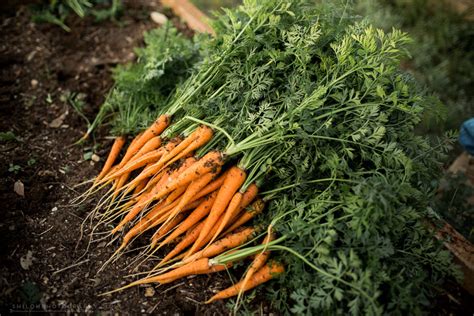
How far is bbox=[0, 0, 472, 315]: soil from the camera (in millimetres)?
2074

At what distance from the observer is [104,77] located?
3.33 metres

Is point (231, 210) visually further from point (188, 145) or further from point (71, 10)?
point (71, 10)

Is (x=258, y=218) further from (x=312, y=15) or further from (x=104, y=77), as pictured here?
(x=104, y=77)

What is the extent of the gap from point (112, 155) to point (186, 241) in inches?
31.8

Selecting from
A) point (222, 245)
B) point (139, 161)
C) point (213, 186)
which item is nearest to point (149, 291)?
point (222, 245)

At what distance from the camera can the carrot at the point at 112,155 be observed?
2572 mm

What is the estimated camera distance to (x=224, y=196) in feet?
7.33

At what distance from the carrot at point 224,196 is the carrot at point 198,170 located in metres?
0.10

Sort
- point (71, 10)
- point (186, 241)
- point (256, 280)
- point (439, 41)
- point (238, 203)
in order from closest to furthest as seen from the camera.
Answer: point (256, 280) < point (238, 203) < point (186, 241) < point (71, 10) < point (439, 41)

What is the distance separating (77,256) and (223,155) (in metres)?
0.98

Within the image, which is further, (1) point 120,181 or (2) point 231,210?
(1) point 120,181

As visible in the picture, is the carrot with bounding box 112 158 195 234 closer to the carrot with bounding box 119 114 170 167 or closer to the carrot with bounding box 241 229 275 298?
the carrot with bounding box 119 114 170 167

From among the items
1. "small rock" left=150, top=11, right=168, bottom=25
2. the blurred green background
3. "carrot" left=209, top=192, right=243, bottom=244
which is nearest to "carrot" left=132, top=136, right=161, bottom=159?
"carrot" left=209, top=192, right=243, bottom=244

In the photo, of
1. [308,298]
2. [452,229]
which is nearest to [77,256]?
[308,298]
